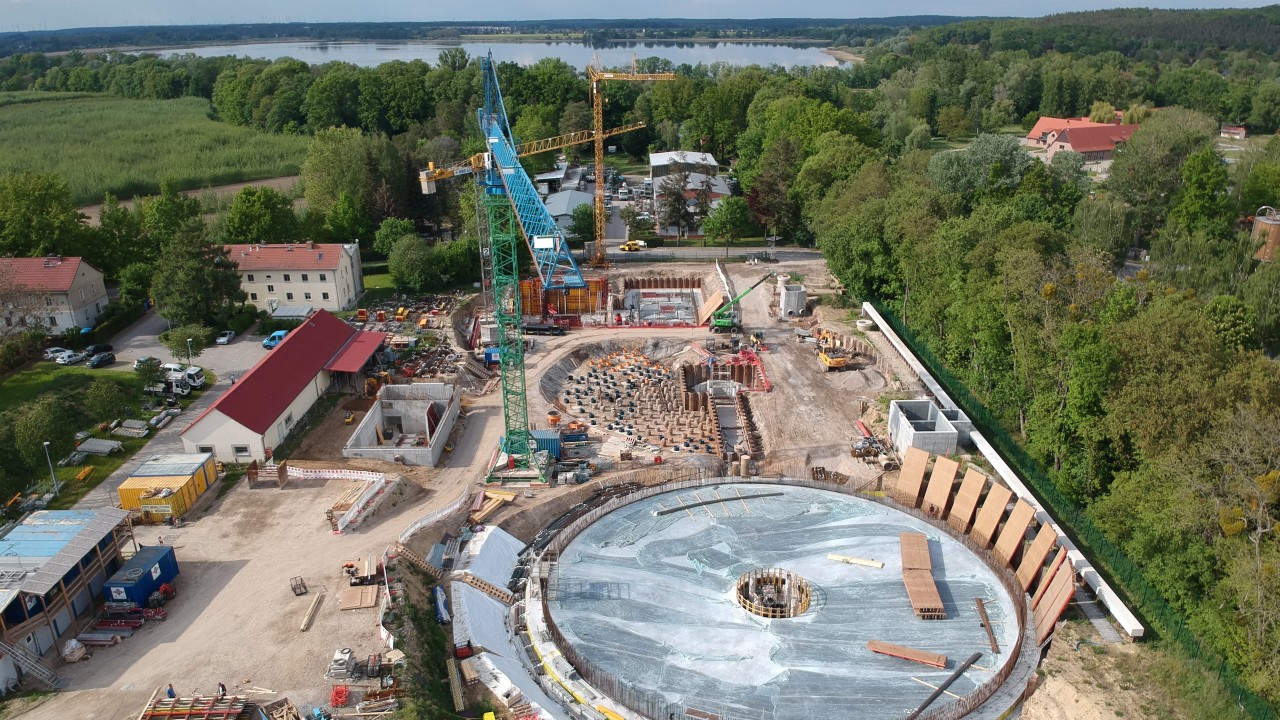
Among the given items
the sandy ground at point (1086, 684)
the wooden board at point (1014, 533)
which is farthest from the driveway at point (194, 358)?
the sandy ground at point (1086, 684)

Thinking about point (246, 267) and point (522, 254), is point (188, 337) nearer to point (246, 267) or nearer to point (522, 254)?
point (246, 267)

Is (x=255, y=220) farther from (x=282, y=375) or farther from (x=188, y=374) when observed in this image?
(x=282, y=375)

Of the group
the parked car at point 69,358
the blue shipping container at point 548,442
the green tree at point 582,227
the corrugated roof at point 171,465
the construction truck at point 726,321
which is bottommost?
the blue shipping container at point 548,442

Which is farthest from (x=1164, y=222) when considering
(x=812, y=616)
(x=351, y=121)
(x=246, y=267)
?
(x=351, y=121)

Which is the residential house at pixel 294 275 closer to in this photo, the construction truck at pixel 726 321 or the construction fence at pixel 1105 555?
the construction truck at pixel 726 321

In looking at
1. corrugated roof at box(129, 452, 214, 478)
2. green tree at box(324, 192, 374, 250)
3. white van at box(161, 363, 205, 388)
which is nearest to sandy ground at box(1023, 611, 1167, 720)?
corrugated roof at box(129, 452, 214, 478)
